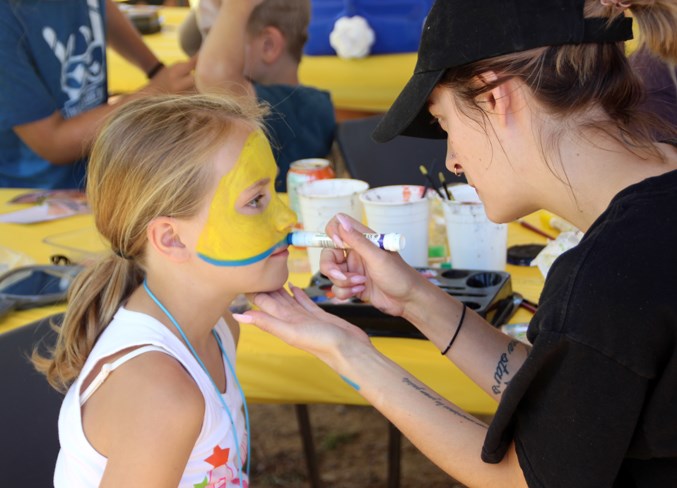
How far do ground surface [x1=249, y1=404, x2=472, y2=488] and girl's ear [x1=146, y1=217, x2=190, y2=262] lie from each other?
4.82 feet

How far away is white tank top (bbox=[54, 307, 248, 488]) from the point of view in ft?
4.11

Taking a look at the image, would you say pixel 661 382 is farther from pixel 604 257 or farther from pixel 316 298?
pixel 316 298

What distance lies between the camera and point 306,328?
1.27 metres

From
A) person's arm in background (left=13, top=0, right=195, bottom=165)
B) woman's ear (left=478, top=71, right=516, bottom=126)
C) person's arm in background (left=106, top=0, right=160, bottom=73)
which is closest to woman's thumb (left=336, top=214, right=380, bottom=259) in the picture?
woman's ear (left=478, top=71, right=516, bottom=126)

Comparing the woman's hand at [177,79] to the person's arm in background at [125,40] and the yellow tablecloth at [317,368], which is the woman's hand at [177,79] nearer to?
the person's arm in background at [125,40]

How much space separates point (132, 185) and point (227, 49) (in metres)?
1.42

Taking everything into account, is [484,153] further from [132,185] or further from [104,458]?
[104,458]

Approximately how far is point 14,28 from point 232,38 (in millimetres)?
693

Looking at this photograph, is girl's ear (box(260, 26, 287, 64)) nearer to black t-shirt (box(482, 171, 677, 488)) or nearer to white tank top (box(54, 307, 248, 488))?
white tank top (box(54, 307, 248, 488))

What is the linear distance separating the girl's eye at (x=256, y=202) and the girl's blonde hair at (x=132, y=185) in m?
0.09

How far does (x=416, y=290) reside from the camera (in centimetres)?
145

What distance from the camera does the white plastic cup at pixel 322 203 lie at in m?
1.81

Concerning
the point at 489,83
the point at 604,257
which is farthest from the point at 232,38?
the point at 604,257

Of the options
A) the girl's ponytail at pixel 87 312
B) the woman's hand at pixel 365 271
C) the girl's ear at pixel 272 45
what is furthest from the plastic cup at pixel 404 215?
the girl's ear at pixel 272 45
